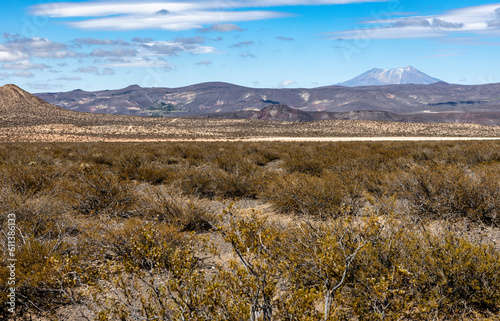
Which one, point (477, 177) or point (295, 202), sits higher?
point (477, 177)

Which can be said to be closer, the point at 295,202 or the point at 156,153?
the point at 295,202

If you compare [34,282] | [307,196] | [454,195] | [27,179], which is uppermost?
[27,179]

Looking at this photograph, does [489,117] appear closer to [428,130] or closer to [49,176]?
[428,130]

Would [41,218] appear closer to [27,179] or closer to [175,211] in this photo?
[175,211]

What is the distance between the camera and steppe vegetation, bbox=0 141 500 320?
3273 mm

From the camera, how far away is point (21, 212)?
6.56 metres

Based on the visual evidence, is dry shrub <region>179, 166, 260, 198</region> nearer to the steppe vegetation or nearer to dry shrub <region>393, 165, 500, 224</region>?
the steppe vegetation

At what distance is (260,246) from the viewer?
15.8 ft

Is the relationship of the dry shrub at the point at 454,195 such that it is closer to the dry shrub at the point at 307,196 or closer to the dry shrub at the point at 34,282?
the dry shrub at the point at 307,196

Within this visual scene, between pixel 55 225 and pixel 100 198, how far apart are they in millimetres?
2000

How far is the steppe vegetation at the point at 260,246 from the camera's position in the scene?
3.27 meters

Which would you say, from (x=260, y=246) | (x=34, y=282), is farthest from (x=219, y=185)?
(x=34, y=282)

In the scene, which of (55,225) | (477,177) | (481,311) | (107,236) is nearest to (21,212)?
(55,225)

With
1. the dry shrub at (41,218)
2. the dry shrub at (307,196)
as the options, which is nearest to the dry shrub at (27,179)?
the dry shrub at (41,218)
